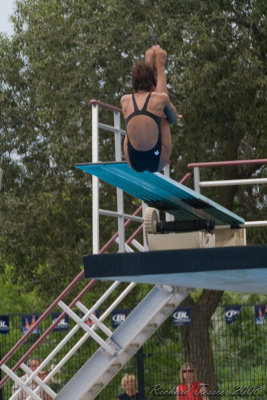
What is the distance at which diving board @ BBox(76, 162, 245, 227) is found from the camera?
8344mm

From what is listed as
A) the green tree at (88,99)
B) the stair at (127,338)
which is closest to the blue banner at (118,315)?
the green tree at (88,99)

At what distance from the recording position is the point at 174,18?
678 inches

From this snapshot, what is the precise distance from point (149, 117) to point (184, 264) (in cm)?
140

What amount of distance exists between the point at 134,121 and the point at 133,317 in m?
4.38

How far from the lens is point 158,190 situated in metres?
8.71

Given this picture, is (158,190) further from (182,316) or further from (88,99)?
(88,99)

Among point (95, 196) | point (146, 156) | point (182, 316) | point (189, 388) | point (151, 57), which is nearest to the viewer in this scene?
point (146, 156)

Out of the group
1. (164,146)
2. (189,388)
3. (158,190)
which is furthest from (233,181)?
(189,388)

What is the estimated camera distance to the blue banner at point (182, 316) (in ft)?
55.8

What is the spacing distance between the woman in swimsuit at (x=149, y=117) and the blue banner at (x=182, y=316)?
938 cm

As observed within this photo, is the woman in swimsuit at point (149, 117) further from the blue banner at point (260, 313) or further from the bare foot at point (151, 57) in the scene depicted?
the blue banner at point (260, 313)

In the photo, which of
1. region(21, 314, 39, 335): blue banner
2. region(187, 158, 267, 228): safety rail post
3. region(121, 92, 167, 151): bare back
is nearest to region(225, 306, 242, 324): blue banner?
region(21, 314, 39, 335): blue banner

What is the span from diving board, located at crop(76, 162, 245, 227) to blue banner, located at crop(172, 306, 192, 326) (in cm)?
762

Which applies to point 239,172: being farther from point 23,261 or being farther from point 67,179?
point 23,261
